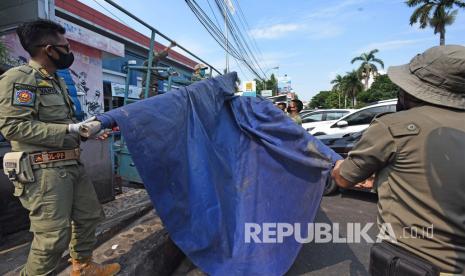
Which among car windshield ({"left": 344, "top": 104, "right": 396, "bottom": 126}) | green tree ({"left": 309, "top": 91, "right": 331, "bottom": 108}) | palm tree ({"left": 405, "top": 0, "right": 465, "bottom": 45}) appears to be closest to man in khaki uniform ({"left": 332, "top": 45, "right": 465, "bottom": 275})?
car windshield ({"left": 344, "top": 104, "right": 396, "bottom": 126})

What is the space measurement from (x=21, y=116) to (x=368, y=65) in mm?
66168

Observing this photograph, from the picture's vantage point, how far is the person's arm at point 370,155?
1.35m

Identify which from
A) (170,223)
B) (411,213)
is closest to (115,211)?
(170,223)

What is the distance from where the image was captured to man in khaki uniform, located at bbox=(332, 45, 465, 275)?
4.14 ft

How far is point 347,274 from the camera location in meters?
2.91

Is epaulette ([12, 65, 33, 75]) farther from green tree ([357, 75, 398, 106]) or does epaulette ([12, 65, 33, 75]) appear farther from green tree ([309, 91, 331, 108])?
green tree ([309, 91, 331, 108])

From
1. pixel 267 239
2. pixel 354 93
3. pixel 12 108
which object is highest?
pixel 354 93

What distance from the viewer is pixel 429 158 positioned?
1.27m

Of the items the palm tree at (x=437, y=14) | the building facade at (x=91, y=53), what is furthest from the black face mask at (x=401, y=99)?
the palm tree at (x=437, y=14)

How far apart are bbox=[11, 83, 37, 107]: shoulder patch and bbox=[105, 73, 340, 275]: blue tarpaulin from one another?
18.9 inches

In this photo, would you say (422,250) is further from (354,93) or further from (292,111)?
(354,93)

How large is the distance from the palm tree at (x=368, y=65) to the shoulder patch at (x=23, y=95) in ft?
213

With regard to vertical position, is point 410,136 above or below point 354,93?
below

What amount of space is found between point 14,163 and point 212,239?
54.6 inches
